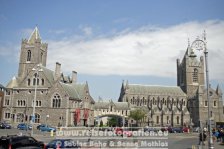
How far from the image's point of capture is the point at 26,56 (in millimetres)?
75938

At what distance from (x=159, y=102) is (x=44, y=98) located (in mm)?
71479

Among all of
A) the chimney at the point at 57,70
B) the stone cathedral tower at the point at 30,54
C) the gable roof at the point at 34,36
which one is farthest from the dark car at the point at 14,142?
the gable roof at the point at 34,36

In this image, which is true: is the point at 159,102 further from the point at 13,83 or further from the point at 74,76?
the point at 13,83

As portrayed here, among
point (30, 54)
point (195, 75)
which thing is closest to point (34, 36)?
point (30, 54)

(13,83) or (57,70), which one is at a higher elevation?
(57,70)

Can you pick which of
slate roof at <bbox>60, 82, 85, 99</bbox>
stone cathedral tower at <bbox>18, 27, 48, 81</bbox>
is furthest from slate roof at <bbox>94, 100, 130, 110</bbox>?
stone cathedral tower at <bbox>18, 27, 48, 81</bbox>

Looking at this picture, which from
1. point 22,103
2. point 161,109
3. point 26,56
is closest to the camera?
point 22,103

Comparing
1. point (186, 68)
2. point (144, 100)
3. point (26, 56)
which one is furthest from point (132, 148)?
point (186, 68)

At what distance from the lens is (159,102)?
124 meters

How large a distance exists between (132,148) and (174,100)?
102 m

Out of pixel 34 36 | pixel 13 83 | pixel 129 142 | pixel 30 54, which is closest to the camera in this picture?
pixel 129 142

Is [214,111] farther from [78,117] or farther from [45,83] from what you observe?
[45,83]

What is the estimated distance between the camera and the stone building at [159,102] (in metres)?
115

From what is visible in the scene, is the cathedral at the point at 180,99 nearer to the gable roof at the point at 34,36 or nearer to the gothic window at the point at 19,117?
the gable roof at the point at 34,36
